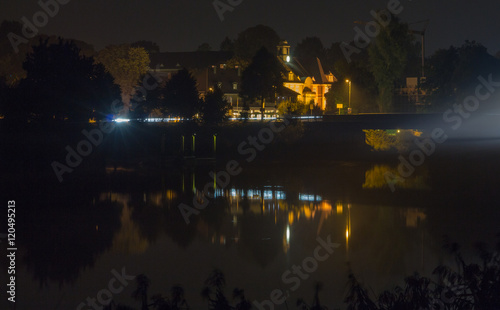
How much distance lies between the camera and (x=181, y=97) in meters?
70.1

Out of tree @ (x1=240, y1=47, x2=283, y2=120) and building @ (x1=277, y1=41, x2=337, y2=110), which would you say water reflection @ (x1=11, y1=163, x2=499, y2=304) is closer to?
tree @ (x1=240, y1=47, x2=283, y2=120)

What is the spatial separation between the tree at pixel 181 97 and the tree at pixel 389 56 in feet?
116

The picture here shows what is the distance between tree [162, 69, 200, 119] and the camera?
2758 inches

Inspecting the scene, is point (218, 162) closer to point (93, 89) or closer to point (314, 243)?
point (93, 89)

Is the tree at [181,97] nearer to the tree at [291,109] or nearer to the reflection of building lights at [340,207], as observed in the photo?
the tree at [291,109]

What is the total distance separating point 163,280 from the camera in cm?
2036

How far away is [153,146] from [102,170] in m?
12.9

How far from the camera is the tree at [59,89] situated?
5056 centimetres

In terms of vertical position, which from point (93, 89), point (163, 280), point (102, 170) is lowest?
point (163, 280)

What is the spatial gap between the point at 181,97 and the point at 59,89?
20.2 metres

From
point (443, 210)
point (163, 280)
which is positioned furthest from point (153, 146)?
point (163, 280)

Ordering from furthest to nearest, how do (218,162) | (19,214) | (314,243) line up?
1. (218,162)
2. (19,214)
3. (314,243)

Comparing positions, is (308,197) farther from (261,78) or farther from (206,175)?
(261,78)

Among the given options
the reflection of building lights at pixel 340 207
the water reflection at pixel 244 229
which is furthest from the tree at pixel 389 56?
the reflection of building lights at pixel 340 207
